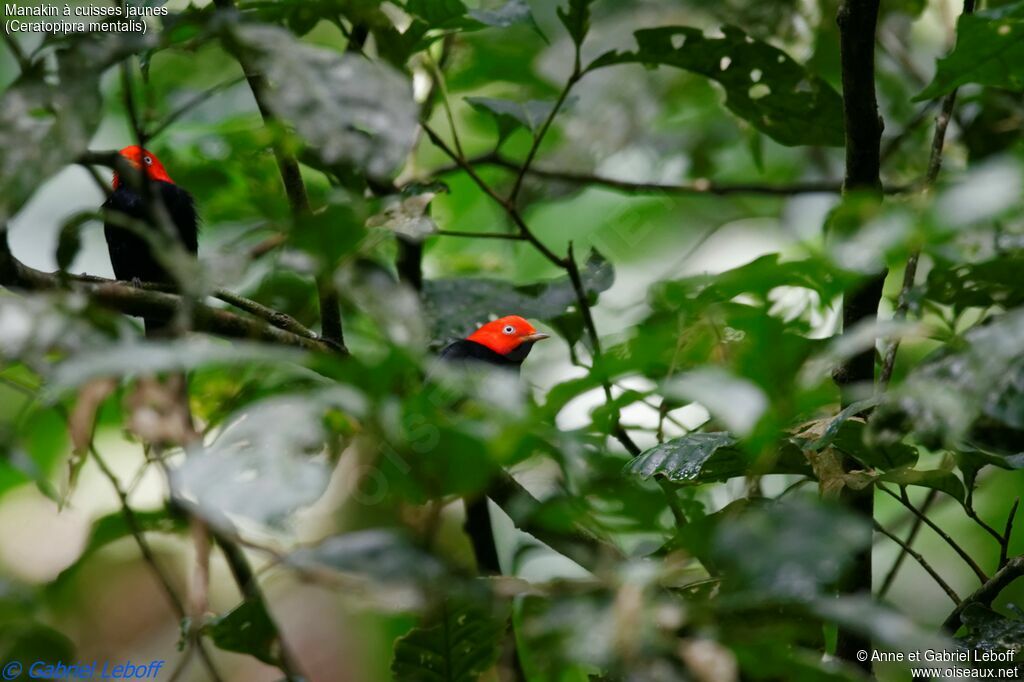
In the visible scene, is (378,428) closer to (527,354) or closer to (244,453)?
(244,453)

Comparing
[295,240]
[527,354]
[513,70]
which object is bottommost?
[527,354]

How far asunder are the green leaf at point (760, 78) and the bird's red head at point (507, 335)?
7.72 ft

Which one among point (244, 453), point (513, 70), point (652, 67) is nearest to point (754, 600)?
point (244, 453)

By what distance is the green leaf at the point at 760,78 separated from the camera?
2.83 metres

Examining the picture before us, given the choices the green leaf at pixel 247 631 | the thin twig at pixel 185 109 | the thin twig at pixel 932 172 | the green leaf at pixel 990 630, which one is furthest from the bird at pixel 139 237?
the green leaf at pixel 990 630

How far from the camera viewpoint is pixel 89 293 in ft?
5.47

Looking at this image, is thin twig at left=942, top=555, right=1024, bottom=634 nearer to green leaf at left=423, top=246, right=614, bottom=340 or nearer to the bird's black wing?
green leaf at left=423, top=246, right=614, bottom=340

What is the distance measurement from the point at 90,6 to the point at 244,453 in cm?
190

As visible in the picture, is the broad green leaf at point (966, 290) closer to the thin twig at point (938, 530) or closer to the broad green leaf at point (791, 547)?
the thin twig at point (938, 530)

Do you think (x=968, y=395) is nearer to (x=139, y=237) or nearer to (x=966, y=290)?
(x=966, y=290)

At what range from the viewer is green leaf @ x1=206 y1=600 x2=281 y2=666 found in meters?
1.70

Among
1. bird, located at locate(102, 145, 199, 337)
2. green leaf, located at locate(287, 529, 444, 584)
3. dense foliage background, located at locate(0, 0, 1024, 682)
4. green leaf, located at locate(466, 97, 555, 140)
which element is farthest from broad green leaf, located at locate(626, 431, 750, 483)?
bird, located at locate(102, 145, 199, 337)

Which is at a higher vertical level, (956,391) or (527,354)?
(956,391)

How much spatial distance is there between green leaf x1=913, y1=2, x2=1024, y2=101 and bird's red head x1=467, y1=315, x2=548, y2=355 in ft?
10.3
